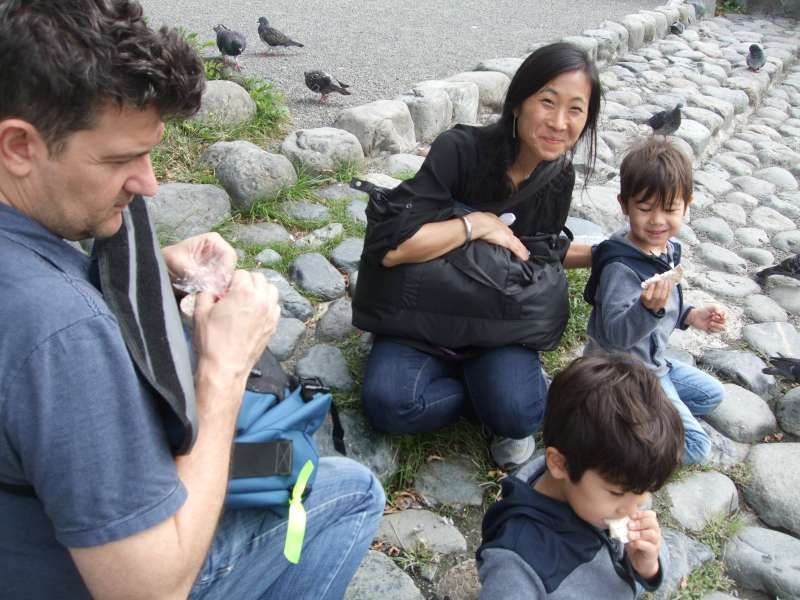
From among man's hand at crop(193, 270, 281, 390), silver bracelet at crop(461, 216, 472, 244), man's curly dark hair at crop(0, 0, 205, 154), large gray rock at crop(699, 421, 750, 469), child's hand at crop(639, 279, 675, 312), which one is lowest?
large gray rock at crop(699, 421, 750, 469)

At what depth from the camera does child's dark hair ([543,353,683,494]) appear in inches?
77.5

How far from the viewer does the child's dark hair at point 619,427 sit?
6.46 ft

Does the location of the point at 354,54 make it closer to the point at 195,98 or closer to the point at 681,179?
the point at 681,179

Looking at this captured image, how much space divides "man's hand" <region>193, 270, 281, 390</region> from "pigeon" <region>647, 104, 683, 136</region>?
5101 mm

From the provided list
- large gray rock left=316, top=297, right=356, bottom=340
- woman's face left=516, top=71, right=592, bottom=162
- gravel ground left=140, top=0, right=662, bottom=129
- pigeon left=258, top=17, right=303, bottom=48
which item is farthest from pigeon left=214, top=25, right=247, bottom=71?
woman's face left=516, top=71, right=592, bottom=162

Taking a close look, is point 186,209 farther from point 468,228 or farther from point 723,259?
point 723,259

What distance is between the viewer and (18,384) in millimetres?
1252

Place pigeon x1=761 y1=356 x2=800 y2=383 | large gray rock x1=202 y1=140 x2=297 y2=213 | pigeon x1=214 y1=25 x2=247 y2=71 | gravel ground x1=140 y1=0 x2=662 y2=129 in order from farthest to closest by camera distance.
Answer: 1. gravel ground x1=140 y1=0 x2=662 y2=129
2. pigeon x1=214 y1=25 x2=247 y2=71
3. large gray rock x1=202 y1=140 x2=297 y2=213
4. pigeon x1=761 y1=356 x2=800 y2=383

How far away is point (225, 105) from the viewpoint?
15.7 ft

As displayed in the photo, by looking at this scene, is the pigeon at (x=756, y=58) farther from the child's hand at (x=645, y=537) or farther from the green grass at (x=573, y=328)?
the child's hand at (x=645, y=537)

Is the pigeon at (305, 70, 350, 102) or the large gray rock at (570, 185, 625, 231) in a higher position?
the pigeon at (305, 70, 350, 102)

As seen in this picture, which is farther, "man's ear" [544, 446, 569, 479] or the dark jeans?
the dark jeans

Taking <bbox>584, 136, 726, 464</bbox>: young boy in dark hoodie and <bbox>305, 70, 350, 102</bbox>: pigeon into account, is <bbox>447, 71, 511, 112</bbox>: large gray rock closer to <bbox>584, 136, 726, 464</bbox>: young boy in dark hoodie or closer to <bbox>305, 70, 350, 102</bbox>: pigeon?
<bbox>305, 70, 350, 102</bbox>: pigeon

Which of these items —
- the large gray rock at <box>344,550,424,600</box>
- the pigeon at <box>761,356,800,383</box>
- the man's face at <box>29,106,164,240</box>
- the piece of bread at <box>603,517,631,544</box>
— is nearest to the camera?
the man's face at <box>29,106,164,240</box>
